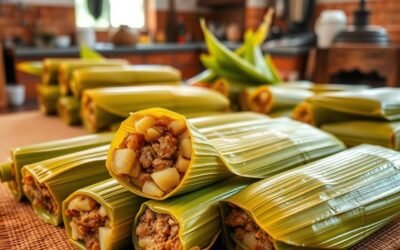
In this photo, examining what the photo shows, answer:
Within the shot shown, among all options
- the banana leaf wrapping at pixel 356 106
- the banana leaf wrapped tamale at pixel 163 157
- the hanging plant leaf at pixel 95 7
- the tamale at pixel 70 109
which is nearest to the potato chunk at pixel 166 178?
the banana leaf wrapped tamale at pixel 163 157

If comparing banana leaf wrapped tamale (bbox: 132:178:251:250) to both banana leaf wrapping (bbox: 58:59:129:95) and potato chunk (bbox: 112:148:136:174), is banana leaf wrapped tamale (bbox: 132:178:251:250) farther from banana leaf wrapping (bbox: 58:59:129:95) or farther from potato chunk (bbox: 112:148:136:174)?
banana leaf wrapping (bbox: 58:59:129:95)

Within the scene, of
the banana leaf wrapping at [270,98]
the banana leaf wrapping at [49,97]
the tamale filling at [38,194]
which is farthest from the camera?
the banana leaf wrapping at [49,97]

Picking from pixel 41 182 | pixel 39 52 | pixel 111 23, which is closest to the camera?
pixel 41 182

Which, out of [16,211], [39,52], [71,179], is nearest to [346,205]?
[71,179]

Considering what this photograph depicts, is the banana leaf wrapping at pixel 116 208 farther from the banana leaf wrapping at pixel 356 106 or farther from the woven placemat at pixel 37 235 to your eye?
the banana leaf wrapping at pixel 356 106

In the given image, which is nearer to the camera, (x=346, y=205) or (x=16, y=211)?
(x=346, y=205)

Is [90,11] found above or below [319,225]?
above

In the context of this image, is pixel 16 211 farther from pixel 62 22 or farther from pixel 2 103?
pixel 62 22
